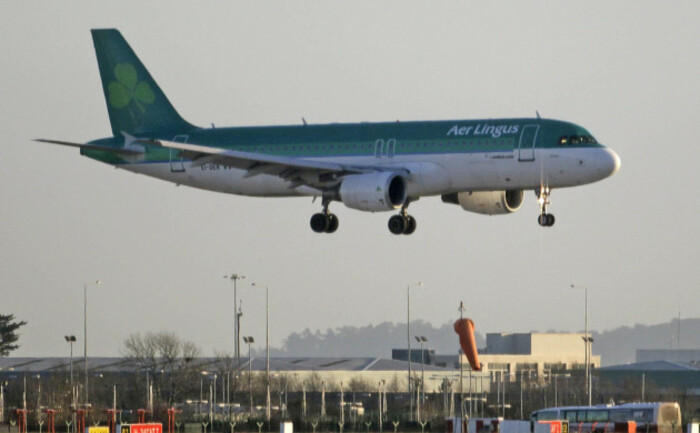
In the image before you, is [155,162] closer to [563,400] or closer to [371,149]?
[371,149]

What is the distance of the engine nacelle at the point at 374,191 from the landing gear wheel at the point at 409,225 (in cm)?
290

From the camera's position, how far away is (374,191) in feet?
299

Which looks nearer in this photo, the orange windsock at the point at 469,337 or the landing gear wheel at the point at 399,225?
the orange windsock at the point at 469,337

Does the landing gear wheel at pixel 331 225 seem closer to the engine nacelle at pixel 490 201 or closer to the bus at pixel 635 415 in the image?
the engine nacelle at pixel 490 201

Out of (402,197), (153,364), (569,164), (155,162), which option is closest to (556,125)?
(569,164)

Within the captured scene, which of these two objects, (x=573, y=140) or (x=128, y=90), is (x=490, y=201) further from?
(x=128, y=90)

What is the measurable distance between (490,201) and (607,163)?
8.82 metres

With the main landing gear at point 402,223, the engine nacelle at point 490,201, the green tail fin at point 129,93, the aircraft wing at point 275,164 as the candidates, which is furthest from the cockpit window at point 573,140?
the green tail fin at point 129,93

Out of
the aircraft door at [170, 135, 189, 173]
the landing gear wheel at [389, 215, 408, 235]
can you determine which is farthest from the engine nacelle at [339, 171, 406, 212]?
the aircraft door at [170, 135, 189, 173]

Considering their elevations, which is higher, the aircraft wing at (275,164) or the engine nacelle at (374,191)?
the aircraft wing at (275,164)

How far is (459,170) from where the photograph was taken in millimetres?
91500

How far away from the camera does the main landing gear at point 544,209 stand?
90938 millimetres

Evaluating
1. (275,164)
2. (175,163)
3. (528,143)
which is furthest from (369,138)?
(175,163)

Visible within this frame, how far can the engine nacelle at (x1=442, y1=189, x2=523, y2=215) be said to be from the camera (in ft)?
318
